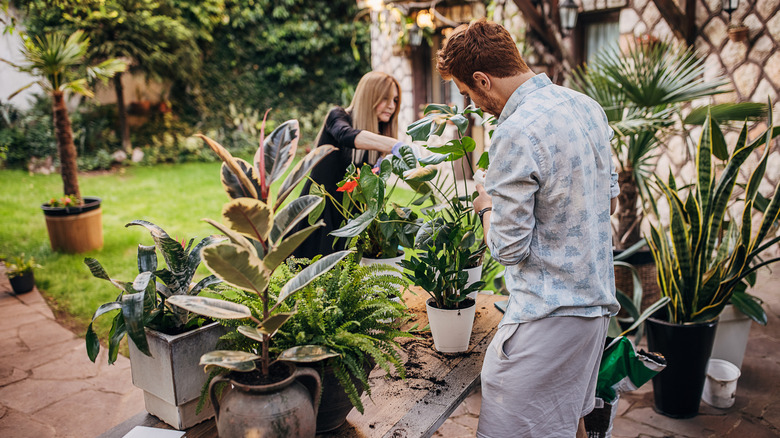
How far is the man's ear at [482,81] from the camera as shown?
4.55 feet

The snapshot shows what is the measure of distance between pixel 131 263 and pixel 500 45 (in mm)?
4520

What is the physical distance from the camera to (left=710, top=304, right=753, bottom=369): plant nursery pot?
282 cm

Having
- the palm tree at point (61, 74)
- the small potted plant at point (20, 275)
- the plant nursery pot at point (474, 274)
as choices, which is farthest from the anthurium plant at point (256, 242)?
the palm tree at point (61, 74)

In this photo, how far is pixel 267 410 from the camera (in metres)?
1.05

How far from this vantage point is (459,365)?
1.63m

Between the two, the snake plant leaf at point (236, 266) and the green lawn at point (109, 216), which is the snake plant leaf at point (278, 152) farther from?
the green lawn at point (109, 216)

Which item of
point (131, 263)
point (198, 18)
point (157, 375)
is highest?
point (198, 18)

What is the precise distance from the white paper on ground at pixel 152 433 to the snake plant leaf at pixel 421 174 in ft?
2.87

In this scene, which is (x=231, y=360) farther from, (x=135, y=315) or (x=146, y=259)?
(x=146, y=259)

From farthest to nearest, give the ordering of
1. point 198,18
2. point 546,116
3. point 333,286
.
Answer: point 198,18, point 333,286, point 546,116

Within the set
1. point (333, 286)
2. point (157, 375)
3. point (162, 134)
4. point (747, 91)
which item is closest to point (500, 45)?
Result: point (333, 286)

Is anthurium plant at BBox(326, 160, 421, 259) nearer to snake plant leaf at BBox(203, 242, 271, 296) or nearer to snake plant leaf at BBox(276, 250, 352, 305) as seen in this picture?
snake plant leaf at BBox(276, 250, 352, 305)

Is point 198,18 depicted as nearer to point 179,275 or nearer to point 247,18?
point 247,18

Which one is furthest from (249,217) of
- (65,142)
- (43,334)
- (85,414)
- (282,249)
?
(65,142)
